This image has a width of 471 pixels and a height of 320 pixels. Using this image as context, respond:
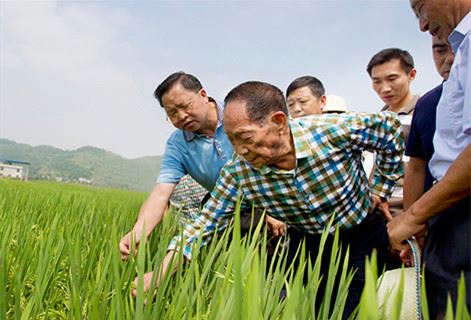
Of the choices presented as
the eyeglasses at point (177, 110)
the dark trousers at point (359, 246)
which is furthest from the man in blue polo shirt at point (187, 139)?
the dark trousers at point (359, 246)

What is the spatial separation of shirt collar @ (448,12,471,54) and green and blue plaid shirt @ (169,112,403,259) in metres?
0.46

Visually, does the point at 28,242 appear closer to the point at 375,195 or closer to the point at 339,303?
the point at 339,303

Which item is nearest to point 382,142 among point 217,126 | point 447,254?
point 447,254

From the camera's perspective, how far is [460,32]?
853mm

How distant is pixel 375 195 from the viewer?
1.51m

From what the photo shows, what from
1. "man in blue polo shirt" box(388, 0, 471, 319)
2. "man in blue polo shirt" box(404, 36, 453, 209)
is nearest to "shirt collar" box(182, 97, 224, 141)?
"man in blue polo shirt" box(404, 36, 453, 209)

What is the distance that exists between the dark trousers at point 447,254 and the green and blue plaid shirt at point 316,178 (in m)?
0.39

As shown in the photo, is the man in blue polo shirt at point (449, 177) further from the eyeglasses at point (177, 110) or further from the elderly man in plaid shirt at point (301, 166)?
the eyeglasses at point (177, 110)

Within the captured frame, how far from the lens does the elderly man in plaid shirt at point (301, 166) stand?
4.09ft

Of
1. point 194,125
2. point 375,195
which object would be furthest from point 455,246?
point 194,125

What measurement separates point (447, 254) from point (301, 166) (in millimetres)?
510

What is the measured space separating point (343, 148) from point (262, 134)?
272 millimetres

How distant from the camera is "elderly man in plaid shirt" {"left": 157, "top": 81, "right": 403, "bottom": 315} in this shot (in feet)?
4.09

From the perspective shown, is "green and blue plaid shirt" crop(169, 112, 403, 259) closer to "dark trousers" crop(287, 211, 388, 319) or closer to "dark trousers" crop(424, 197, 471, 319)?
"dark trousers" crop(287, 211, 388, 319)
